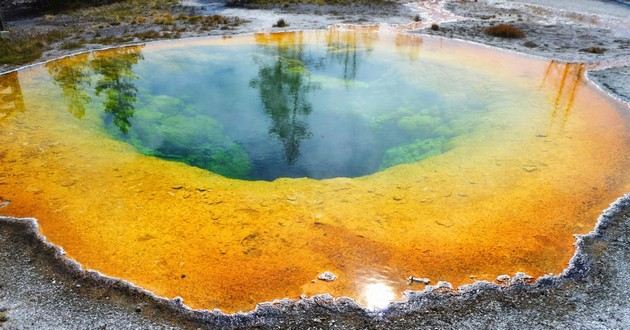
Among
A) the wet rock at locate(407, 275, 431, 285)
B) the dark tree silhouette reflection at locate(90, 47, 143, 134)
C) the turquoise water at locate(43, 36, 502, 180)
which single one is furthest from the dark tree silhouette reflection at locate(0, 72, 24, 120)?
the wet rock at locate(407, 275, 431, 285)

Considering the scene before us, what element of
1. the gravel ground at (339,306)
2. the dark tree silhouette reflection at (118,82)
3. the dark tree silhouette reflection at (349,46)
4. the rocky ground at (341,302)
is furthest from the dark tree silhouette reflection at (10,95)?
the dark tree silhouette reflection at (349,46)

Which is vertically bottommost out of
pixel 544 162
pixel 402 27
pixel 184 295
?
pixel 184 295

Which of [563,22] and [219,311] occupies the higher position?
[563,22]

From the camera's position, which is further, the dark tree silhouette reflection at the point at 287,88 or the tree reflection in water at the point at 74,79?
the tree reflection in water at the point at 74,79

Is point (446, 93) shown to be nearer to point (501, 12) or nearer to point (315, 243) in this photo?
point (315, 243)

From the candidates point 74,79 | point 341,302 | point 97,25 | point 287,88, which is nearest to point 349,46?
point 287,88

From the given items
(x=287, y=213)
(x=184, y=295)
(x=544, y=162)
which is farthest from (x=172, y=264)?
(x=544, y=162)

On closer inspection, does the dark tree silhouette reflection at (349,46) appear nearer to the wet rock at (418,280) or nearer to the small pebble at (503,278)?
the wet rock at (418,280)
